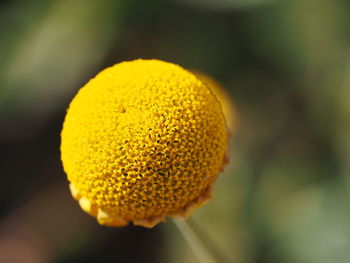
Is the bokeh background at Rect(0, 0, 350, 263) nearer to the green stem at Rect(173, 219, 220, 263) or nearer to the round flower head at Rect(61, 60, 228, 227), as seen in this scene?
the green stem at Rect(173, 219, 220, 263)

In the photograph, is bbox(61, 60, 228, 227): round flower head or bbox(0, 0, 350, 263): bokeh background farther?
bbox(0, 0, 350, 263): bokeh background

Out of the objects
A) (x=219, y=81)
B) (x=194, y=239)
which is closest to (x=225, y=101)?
(x=219, y=81)

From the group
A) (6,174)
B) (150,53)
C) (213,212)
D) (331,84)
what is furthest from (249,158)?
→ (6,174)

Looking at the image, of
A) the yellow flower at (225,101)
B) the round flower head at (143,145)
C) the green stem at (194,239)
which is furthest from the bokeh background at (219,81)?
the round flower head at (143,145)

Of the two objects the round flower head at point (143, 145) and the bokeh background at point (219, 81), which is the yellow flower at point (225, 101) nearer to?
the bokeh background at point (219, 81)

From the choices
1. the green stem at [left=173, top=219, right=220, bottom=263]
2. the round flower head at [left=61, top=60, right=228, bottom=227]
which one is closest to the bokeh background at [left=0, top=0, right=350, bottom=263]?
the green stem at [left=173, top=219, right=220, bottom=263]

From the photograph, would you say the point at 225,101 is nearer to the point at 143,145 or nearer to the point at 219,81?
the point at 219,81
